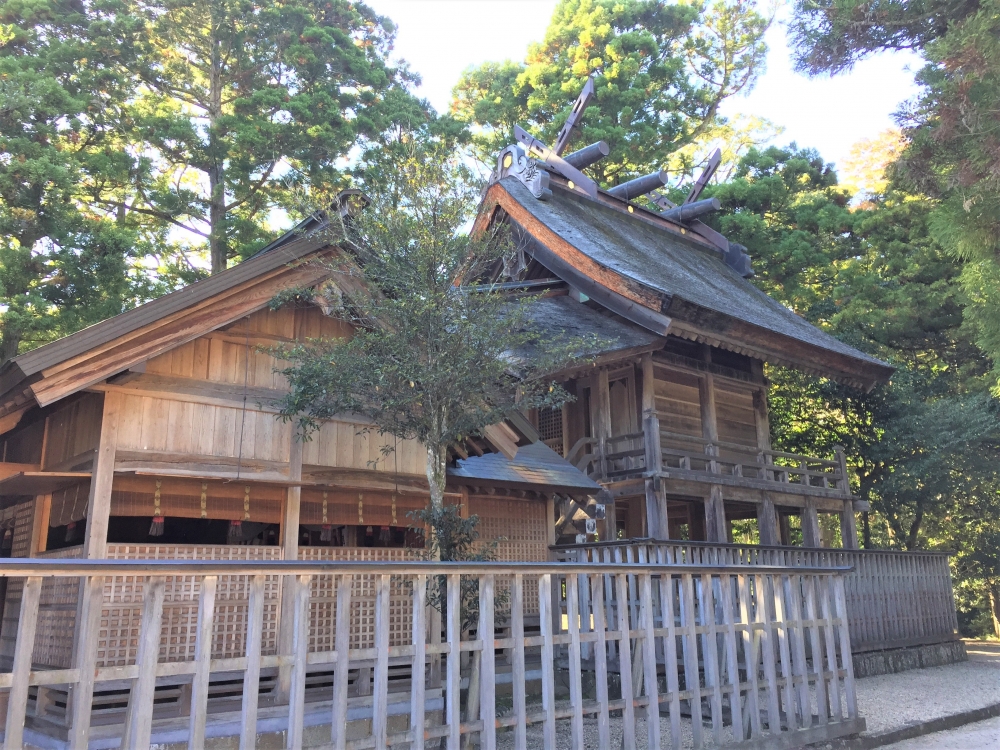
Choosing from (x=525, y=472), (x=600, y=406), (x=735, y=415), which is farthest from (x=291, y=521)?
(x=735, y=415)

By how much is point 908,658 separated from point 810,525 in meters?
3.29

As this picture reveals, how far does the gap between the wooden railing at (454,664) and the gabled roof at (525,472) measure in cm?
186

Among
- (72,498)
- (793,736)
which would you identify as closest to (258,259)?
(72,498)

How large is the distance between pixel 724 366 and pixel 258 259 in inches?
449

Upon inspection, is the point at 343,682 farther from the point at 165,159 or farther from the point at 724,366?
the point at 165,159

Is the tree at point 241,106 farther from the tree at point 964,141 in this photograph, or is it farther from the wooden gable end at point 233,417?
the tree at point 964,141

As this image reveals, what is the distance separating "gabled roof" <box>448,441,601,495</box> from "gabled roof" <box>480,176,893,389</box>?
3.47m

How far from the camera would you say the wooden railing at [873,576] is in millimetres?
10421

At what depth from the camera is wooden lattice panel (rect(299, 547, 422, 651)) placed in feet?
27.0

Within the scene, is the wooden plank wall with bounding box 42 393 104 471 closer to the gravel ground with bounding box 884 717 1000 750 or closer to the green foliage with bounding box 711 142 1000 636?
the gravel ground with bounding box 884 717 1000 750

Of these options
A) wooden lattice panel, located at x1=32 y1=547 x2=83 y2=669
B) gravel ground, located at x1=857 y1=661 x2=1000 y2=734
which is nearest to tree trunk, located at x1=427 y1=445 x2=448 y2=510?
wooden lattice panel, located at x1=32 y1=547 x2=83 y2=669

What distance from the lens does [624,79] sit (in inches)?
1047

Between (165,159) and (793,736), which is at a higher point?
(165,159)

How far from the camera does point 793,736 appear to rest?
7168 millimetres
